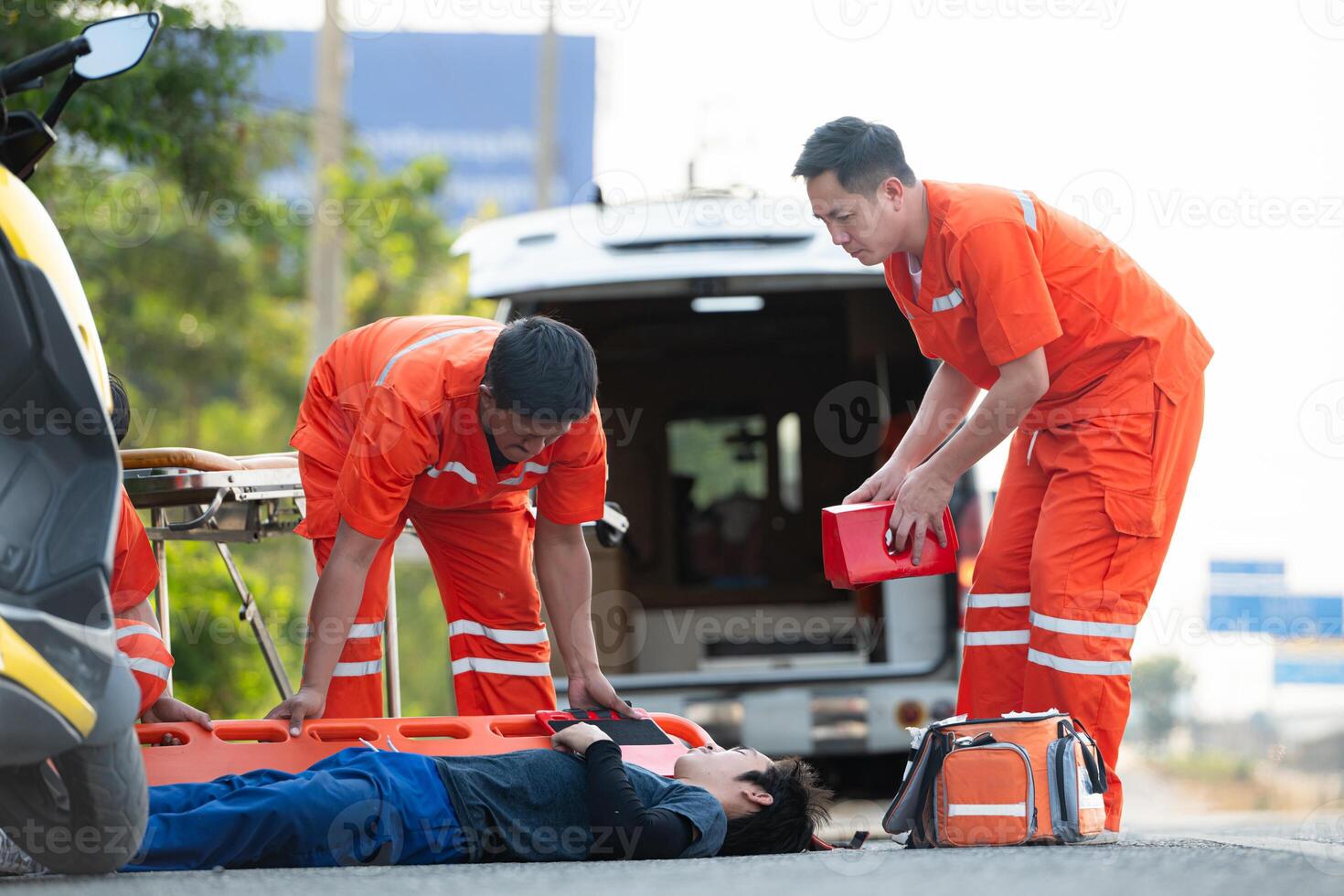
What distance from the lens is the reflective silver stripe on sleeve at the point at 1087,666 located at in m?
3.45

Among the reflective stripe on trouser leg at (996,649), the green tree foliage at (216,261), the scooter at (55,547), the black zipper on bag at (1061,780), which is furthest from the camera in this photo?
the green tree foliage at (216,261)

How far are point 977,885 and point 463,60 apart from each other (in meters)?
28.2

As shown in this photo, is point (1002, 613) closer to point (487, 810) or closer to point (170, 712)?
point (487, 810)

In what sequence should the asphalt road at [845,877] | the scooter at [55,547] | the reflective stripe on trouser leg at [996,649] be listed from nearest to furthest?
the scooter at [55,547] < the asphalt road at [845,877] < the reflective stripe on trouser leg at [996,649]

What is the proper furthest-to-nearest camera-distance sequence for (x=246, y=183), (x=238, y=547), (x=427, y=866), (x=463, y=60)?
(x=463, y=60)
(x=238, y=547)
(x=246, y=183)
(x=427, y=866)

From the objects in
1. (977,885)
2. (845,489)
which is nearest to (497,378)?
(977,885)

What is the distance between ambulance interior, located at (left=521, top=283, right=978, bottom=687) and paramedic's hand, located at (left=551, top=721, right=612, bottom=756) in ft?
7.92

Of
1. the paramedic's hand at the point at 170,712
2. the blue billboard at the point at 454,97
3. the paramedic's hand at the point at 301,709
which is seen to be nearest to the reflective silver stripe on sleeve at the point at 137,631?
the paramedic's hand at the point at 170,712

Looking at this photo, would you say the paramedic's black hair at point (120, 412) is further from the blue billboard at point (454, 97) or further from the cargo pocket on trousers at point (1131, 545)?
the blue billboard at point (454, 97)

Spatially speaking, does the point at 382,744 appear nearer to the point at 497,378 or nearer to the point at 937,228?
the point at 497,378

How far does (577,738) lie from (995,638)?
41.9 inches

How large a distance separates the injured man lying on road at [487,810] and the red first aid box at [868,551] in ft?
1.57

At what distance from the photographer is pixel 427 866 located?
3014 mm

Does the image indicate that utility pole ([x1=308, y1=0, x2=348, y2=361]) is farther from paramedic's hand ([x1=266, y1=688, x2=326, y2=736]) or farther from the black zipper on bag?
the black zipper on bag
